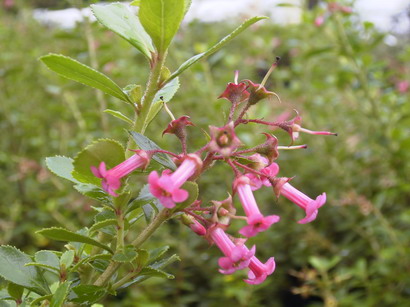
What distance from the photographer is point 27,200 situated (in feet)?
9.01

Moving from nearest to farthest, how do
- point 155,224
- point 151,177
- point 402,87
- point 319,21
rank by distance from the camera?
point 151,177 → point 155,224 → point 319,21 → point 402,87

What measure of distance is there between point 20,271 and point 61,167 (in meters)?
0.17

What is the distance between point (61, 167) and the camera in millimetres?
755

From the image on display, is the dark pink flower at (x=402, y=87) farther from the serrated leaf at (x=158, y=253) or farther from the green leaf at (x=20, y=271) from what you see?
the green leaf at (x=20, y=271)

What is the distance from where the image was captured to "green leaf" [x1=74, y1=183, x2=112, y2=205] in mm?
724

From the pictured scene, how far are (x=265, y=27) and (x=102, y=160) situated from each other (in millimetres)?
4000

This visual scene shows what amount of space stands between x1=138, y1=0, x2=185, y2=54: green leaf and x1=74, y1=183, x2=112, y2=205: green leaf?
240mm

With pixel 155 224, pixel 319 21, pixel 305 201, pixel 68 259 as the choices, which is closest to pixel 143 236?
pixel 155 224

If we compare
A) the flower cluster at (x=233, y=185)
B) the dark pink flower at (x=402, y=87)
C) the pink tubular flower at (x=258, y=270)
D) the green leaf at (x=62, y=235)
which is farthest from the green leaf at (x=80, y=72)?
the dark pink flower at (x=402, y=87)

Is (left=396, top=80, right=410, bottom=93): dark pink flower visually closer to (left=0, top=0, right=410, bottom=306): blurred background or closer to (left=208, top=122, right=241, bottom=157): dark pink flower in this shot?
(left=0, top=0, right=410, bottom=306): blurred background

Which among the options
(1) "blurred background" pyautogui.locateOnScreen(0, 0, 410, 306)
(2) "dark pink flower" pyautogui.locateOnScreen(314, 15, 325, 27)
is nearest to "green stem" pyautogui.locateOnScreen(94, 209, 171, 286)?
(1) "blurred background" pyautogui.locateOnScreen(0, 0, 410, 306)

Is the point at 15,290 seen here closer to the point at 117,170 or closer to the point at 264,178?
the point at 117,170

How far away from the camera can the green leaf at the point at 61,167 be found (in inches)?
29.0

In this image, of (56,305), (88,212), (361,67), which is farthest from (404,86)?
(56,305)
